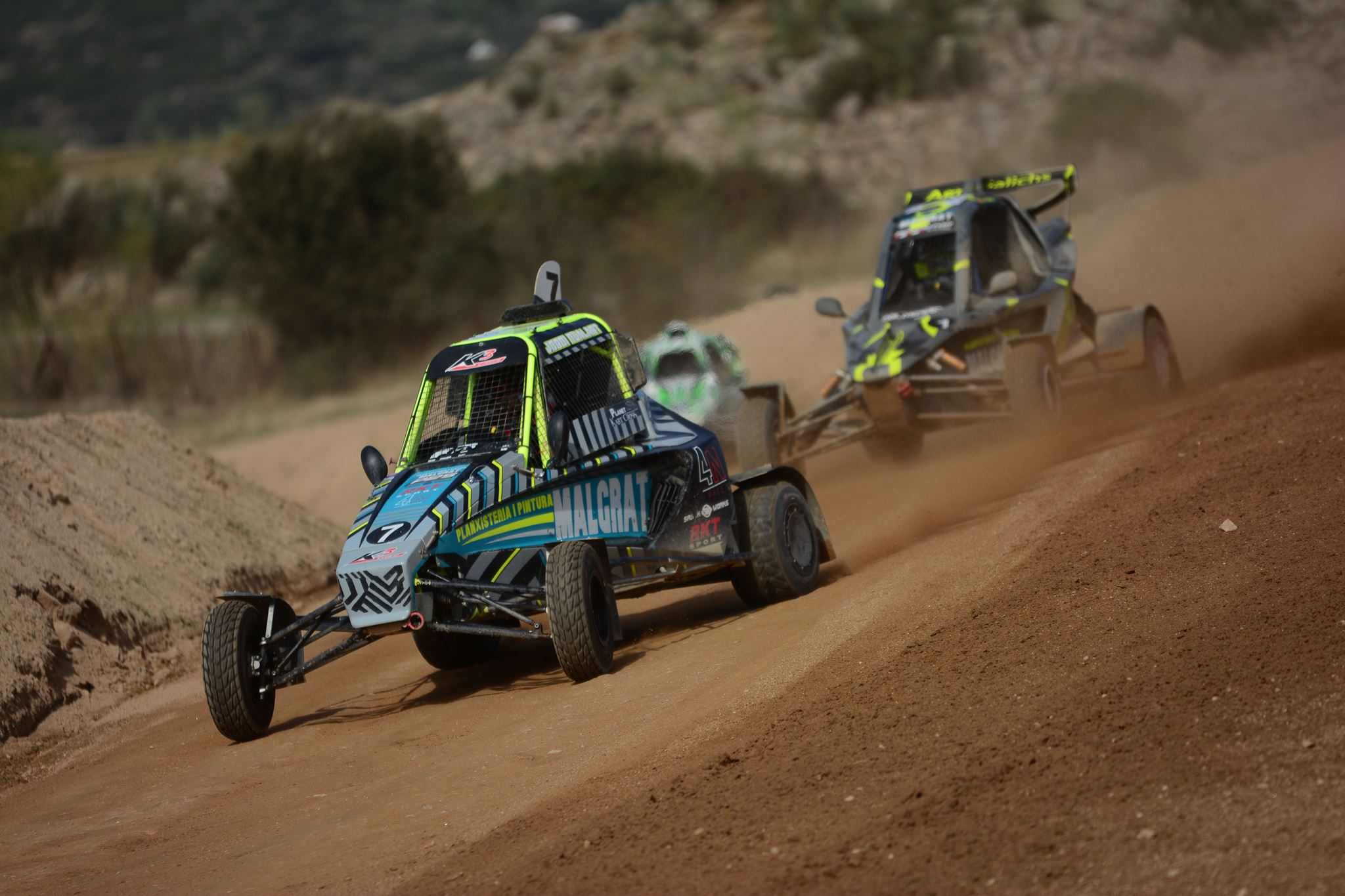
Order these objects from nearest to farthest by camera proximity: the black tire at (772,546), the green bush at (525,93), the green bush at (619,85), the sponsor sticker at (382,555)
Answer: the sponsor sticker at (382,555) < the black tire at (772,546) < the green bush at (619,85) < the green bush at (525,93)

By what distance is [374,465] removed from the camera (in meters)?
9.12

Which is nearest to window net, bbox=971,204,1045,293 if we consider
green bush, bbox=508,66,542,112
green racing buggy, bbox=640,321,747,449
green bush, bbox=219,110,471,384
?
green racing buggy, bbox=640,321,747,449

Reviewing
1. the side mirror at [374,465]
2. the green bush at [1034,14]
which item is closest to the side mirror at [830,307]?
the side mirror at [374,465]

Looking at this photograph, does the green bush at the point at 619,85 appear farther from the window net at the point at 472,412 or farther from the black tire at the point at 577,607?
the black tire at the point at 577,607

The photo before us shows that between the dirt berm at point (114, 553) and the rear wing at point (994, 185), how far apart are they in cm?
744

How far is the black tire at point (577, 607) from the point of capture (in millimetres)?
8227

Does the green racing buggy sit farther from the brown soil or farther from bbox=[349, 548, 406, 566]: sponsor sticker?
bbox=[349, 548, 406, 566]: sponsor sticker

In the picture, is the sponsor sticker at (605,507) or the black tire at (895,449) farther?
the black tire at (895,449)

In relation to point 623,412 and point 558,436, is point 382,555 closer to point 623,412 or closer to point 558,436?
point 558,436

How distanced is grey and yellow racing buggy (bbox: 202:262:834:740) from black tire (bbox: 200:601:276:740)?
0.01 m

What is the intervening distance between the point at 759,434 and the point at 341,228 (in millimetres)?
31102

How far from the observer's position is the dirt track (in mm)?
4992

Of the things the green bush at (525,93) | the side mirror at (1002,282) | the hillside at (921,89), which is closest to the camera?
the side mirror at (1002,282)

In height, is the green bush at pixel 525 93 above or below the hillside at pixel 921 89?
above
